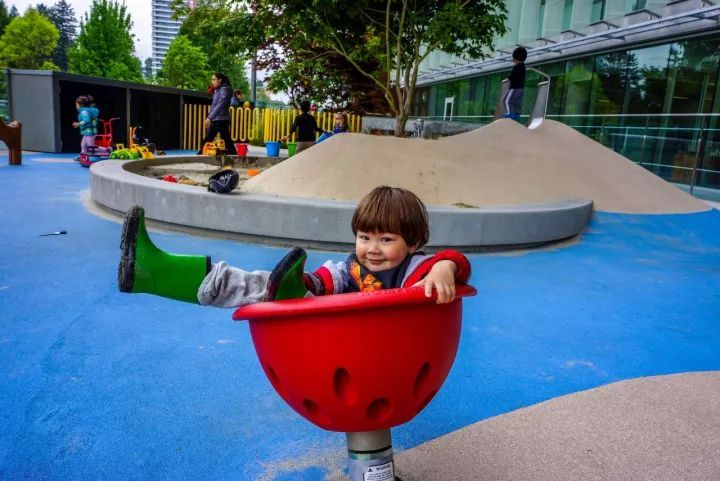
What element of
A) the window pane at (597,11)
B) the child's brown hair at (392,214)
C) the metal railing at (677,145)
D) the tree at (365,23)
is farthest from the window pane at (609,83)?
the child's brown hair at (392,214)

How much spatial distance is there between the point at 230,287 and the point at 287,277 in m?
0.20

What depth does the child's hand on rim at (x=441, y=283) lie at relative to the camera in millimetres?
1331

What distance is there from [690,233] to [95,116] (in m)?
12.4

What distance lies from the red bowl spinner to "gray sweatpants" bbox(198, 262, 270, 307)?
0.49ft

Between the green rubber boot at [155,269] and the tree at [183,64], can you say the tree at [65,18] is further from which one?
the green rubber boot at [155,269]

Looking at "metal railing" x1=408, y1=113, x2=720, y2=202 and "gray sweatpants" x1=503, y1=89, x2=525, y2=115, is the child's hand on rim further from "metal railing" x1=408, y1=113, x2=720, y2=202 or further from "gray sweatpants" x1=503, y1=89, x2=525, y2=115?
"metal railing" x1=408, y1=113, x2=720, y2=202

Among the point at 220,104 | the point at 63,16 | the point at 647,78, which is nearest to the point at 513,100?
the point at 647,78

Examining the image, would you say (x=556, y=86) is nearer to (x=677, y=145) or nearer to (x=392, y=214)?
(x=677, y=145)

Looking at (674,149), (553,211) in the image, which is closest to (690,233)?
(553,211)

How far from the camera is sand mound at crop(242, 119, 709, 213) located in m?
7.06

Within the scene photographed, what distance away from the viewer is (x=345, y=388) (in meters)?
1.44

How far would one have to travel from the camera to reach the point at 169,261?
1.62 m

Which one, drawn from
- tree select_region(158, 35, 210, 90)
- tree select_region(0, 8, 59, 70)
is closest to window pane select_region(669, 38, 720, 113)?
tree select_region(158, 35, 210, 90)

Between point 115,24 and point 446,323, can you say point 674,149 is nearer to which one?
point 446,323
